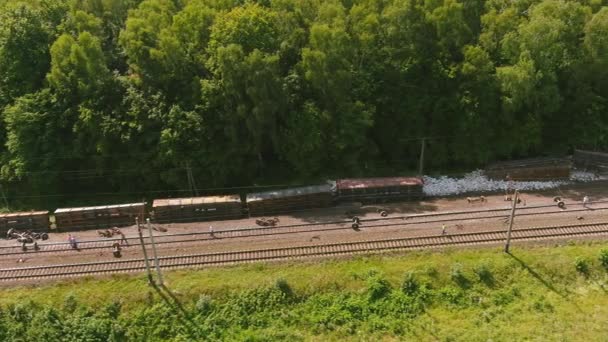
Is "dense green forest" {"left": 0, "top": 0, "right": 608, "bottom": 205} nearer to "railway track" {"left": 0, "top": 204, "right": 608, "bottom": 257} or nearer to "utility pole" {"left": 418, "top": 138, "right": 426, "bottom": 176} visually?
"utility pole" {"left": 418, "top": 138, "right": 426, "bottom": 176}

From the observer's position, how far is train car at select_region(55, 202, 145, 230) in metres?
39.2

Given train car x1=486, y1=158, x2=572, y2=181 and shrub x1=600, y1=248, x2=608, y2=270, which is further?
train car x1=486, y1=158, x2=572, y2=181

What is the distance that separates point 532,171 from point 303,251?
913 inches

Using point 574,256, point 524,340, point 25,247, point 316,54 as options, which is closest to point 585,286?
point 574,256

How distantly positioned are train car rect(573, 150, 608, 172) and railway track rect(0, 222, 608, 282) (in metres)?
11.7

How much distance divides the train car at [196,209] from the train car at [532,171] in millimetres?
23012

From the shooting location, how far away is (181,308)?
102ft

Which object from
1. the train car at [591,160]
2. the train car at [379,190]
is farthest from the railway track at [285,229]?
the train car at [591,160]

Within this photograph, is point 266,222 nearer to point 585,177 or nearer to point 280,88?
point 280,88

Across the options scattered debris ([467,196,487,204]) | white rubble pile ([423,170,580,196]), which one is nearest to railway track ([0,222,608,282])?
scattered debris ([467,196,487,204])

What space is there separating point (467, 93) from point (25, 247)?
122 feet

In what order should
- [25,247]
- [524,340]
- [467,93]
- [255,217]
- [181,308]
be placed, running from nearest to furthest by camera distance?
[524,340], [181,308], [25,247], [255,217], [467,93]

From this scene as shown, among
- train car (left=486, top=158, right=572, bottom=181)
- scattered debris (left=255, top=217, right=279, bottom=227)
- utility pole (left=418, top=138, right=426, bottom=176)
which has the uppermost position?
utility pole (left=418, top=138, right=426, bottom=176)

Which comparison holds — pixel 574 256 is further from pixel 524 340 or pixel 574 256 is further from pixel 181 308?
pixel 181 308
